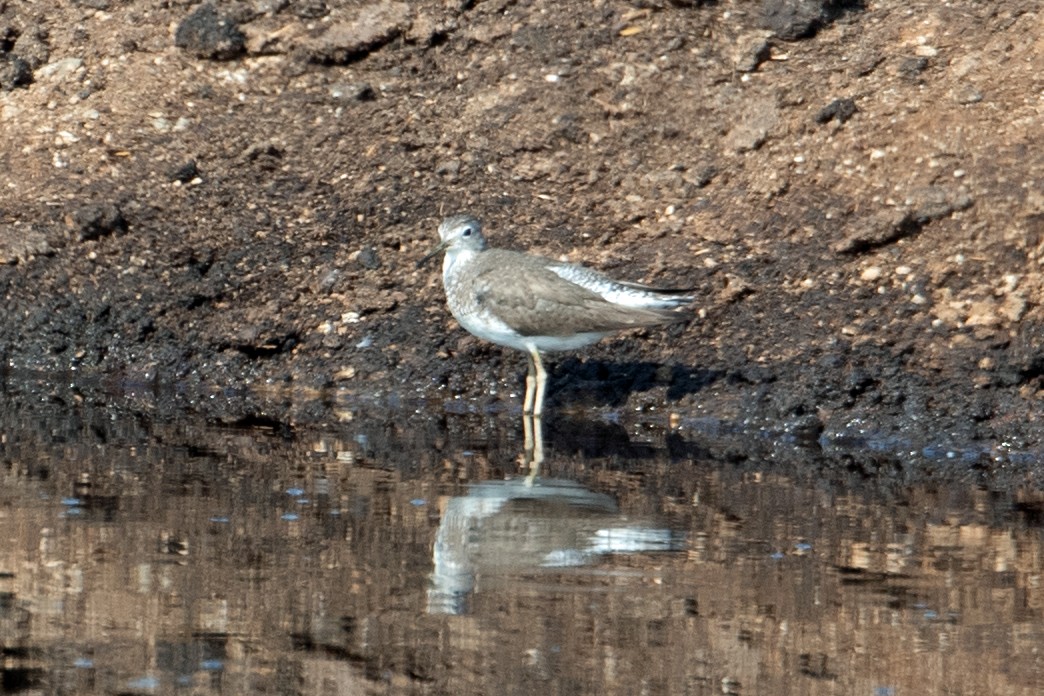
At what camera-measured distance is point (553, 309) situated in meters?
10.1

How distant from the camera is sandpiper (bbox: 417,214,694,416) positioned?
10156 mm

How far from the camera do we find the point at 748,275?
1122 centimetres

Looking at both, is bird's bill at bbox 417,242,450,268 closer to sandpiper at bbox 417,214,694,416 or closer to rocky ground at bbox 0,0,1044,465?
sandpiper at bbox 417,214,694,416

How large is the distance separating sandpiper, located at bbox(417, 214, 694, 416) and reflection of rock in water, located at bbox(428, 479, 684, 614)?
1719 mm

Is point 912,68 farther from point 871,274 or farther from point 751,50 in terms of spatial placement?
point 871,274

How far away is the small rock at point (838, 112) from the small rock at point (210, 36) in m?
4.51

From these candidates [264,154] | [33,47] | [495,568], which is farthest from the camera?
[33,47]

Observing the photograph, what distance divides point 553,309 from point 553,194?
2.26 meters

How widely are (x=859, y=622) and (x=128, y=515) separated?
3254mm

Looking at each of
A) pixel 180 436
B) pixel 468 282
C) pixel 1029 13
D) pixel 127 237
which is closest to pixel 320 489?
pixel 180 436

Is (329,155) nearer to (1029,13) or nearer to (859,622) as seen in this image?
(1029,13)

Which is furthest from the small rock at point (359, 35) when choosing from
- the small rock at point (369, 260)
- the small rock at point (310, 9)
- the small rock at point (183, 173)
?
the small rock at point (369, 260)

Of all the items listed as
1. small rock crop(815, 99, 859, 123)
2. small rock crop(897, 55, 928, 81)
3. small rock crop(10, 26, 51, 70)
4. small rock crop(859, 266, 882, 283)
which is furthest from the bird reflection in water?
small rock crop(10, 26, 51, 70)

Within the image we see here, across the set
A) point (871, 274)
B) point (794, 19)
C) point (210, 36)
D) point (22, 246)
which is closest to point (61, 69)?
point (210, 36)
